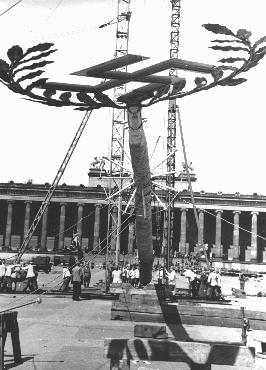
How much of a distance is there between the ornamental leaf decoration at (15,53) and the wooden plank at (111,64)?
0.57 metres

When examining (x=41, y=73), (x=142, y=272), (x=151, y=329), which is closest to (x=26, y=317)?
(x=142, y=272)

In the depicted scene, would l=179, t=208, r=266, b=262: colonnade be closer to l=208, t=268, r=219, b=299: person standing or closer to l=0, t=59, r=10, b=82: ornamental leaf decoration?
l=208, t=268, r=219, b=299: person standing

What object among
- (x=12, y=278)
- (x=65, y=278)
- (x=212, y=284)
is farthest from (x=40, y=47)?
(x=65, y=278)

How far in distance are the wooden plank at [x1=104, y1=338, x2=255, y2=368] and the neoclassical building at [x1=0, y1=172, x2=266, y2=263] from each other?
59614mm

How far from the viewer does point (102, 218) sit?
251ft

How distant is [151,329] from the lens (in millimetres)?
6922

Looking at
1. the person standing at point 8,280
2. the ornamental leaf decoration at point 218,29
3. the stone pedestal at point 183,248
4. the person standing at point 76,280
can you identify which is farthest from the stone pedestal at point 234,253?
the ornamental leaf decoration at point 218,29

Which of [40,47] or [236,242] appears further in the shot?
[236,242]

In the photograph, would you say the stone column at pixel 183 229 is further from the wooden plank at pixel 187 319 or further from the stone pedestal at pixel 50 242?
the wooden plank at pixel 187 319

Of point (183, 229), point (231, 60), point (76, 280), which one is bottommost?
point (76, 280)

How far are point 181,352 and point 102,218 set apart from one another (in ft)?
233

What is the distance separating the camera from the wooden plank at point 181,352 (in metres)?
5.57

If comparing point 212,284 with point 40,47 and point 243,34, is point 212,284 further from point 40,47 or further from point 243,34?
point 40,47

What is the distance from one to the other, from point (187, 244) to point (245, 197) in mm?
11584
